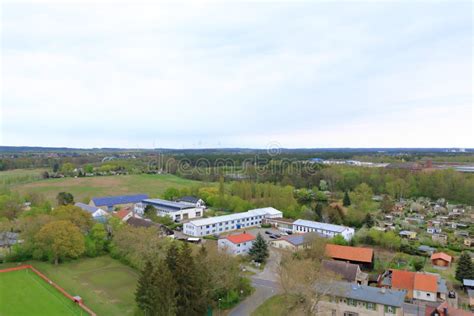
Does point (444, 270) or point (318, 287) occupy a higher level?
point (318, 287)

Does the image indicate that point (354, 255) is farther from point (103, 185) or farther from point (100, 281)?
point (103, 185)

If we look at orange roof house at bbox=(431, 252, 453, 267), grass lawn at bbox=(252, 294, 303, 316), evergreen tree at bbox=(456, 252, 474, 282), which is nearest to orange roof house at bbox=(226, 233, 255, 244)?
grass lawn at bbox=(252, 294, 303, 316)

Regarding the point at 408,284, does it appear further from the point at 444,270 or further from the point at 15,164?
the point at 15,164

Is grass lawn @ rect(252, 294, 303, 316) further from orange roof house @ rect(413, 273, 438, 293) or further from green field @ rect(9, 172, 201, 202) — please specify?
green field @ rect(9, 172, 201, 202)

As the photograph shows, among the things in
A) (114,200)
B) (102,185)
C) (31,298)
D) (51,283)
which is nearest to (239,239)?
(51,283)

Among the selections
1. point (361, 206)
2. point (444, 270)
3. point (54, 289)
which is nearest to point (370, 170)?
point (361, 206)

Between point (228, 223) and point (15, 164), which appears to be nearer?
point (228, 223)

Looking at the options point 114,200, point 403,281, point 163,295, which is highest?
point 163,295

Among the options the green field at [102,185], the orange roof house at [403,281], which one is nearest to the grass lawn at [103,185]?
the green field at [102,185]
